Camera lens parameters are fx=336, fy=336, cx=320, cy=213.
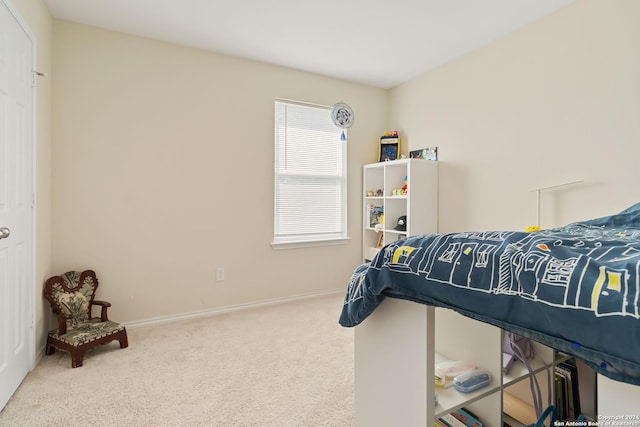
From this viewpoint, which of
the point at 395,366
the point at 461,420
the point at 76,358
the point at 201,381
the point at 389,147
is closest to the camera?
the point at 395,366

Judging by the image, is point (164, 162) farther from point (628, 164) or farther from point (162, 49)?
point (628, 164)

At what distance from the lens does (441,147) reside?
3.59 meters

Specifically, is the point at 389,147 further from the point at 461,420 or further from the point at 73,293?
the point at 73,293

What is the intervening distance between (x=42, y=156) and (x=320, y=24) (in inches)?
90.5

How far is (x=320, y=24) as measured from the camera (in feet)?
9.01

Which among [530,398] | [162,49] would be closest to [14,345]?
[162,49]

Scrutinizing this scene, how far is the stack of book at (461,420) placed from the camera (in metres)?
1.36

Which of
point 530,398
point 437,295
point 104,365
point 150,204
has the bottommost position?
point 104,365

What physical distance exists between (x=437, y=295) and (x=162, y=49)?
316cm

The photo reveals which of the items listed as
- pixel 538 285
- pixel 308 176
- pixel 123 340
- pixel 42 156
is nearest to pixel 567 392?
pixel 538 285

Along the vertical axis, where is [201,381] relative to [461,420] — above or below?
below

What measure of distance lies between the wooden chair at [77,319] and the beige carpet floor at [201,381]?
0.10 m

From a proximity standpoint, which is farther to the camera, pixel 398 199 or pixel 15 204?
pixel 398 199

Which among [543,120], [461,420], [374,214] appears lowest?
[461,420]
